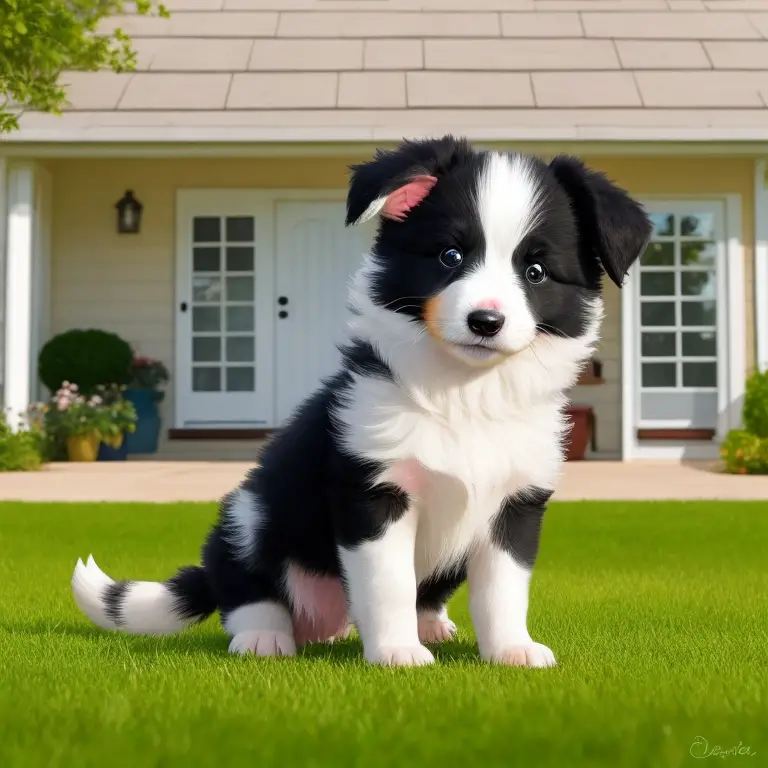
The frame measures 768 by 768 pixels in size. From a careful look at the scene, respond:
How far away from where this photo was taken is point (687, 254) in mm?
13586

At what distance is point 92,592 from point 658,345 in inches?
422

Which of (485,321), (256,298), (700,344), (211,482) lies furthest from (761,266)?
(485,321)

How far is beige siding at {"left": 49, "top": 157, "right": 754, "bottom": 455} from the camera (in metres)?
13.8

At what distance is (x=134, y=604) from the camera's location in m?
3.71

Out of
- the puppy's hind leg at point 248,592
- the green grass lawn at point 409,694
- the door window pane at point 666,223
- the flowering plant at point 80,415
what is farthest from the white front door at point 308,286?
the puppy's hind leg at point 248,592

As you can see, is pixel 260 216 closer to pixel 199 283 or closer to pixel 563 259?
pixel 199 283

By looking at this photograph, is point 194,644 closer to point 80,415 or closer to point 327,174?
point 80,415

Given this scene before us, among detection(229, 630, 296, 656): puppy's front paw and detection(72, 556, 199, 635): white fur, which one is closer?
detection(229, 630, 296, 656): puppy's front paw

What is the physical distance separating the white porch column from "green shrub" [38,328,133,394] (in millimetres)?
245

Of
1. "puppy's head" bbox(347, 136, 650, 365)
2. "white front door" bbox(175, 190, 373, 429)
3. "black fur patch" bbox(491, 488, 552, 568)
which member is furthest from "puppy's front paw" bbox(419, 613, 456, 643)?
"white front door" bbox(175, 190, 373, 429)

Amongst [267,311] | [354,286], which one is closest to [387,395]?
[354,286]

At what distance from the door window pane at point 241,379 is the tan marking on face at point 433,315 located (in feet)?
35.7

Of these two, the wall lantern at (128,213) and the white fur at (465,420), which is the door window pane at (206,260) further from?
the white fur at (465,420)

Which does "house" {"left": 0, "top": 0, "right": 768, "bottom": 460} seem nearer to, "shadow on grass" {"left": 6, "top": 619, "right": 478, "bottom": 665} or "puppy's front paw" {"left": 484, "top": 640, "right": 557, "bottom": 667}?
"shadow on grass" {"left": 6, "top": 619, "right": 478, "bottom": 665}
